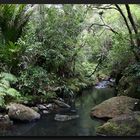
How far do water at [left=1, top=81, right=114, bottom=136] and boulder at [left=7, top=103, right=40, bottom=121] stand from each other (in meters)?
0.14

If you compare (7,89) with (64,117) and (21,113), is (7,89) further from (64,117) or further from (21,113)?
(64,117)

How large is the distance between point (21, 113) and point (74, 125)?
42.0 inches

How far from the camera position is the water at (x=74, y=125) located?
543 cm

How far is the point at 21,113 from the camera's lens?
6336 millimetres

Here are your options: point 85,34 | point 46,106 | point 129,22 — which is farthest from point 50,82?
point 129,22

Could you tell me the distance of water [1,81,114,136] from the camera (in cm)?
543

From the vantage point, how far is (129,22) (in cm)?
701

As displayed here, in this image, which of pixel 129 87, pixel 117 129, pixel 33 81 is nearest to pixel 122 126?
pixel 117 129

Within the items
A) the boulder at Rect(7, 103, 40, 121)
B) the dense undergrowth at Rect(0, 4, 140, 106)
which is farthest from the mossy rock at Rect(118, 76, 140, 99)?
the boulder at Rect(7, 103, 40, 121)

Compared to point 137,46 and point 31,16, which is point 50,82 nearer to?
point 31,16

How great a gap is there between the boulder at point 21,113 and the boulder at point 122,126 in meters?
1.44

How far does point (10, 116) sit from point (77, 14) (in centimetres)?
266

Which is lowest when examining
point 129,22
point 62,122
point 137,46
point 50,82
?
point 62,122

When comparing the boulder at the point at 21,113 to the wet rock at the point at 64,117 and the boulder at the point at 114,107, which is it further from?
the boulder at the point at 114,107
